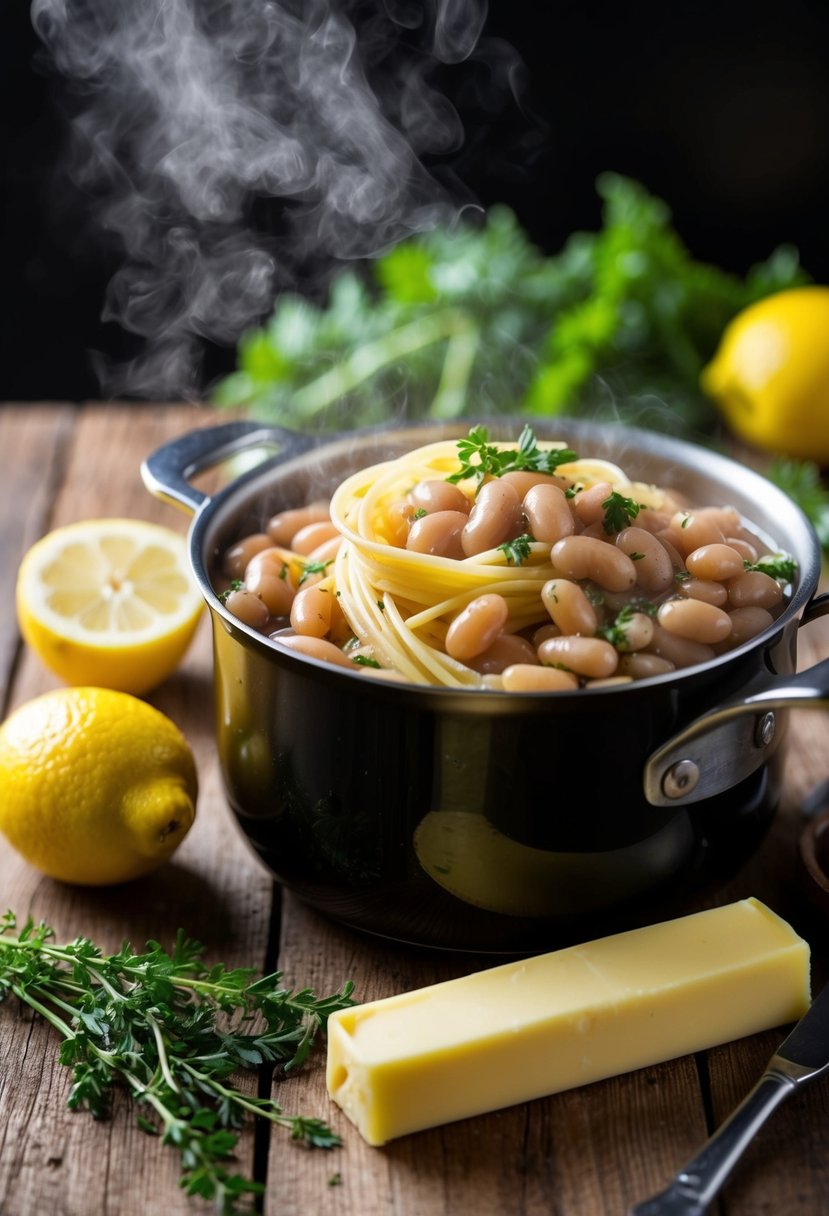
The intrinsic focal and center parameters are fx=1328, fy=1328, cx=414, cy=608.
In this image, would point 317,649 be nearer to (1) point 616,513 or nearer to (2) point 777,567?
(1) point 616,513

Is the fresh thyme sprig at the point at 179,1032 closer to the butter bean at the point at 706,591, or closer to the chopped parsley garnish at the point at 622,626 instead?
the chopped parsley garnish at the point at 622,626

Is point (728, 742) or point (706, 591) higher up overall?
point (706, 591)

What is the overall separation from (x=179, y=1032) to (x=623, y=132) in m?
3.66

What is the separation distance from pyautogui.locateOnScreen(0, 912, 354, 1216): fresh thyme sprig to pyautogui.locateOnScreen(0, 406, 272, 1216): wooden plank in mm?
31

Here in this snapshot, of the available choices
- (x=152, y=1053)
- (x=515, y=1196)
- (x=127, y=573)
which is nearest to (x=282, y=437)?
(x=127, y=573)

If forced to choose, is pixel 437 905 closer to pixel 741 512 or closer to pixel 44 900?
pixel 44 900

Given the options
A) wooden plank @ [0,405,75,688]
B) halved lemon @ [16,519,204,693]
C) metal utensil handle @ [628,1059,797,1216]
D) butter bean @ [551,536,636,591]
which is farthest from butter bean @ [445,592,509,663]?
wooden plank @ [0,405,75,688]

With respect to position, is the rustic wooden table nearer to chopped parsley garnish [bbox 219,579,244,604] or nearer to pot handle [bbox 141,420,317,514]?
chopped parsley garnish [bbox 219,579,244,604]

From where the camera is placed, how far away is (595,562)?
1.81 m

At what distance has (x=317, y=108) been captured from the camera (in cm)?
323

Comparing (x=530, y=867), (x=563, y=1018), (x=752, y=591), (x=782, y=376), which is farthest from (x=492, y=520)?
(x=782, y=376)

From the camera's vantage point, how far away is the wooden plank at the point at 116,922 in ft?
5.30

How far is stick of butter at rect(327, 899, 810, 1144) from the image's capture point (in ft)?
5.36

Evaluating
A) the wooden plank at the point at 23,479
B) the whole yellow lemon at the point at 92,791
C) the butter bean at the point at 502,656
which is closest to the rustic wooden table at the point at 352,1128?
the whole yellow lemon at the point at 92,791
